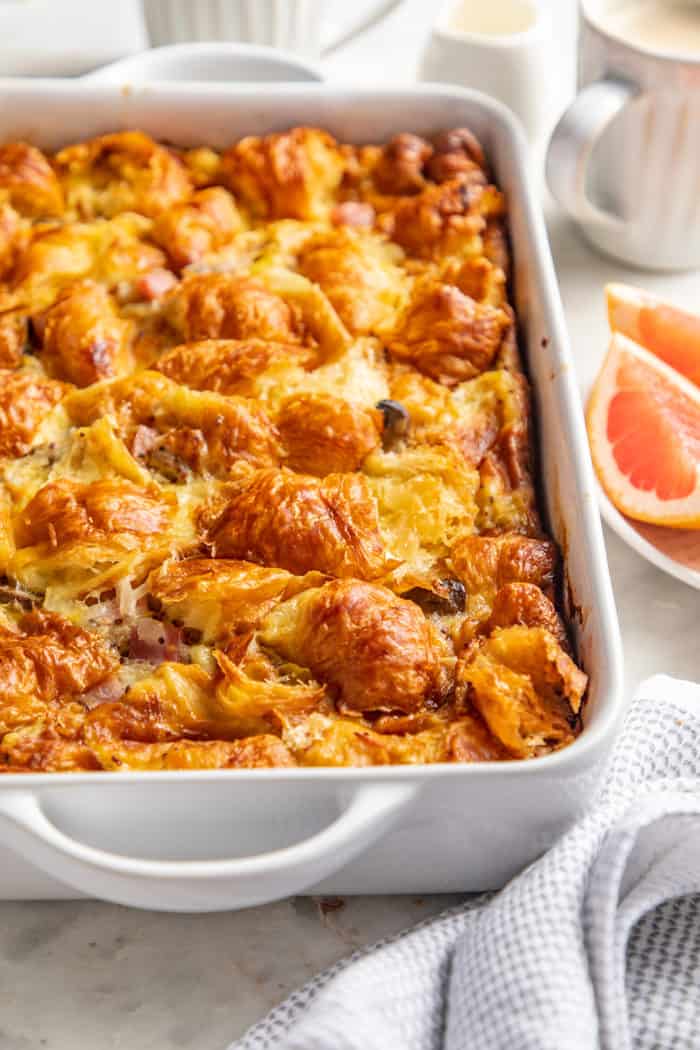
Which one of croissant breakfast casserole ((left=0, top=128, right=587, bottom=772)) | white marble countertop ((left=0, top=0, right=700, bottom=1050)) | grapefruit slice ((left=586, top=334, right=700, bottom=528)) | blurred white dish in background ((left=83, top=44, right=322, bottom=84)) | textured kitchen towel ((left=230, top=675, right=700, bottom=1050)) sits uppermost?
blurred white dish in background ((left=83, top=44, right=322, bottom=84))

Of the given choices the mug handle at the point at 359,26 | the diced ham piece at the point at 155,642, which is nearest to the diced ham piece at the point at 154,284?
the diced ham piece at the point at 155,642

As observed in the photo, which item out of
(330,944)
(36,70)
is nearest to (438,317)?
(330,944)

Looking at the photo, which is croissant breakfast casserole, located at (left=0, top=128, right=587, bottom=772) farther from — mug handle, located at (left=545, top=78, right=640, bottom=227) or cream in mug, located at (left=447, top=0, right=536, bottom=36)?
cream in mug, located at (left=447, top=0, right=536, bottom=36)

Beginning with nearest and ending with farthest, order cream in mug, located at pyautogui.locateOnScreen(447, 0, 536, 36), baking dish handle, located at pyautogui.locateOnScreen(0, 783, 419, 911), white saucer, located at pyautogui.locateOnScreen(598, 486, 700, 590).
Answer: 1. baking dish handle, located at pyautogui.locateOnScreen(0, 783, 419, 911)
2. white saucer, located at pyautogui.locateOnScreen(598, 486, 700, 590)
3. cream in mug, located at pyautogui.locateOnScreen(447, 0, 536, 36)

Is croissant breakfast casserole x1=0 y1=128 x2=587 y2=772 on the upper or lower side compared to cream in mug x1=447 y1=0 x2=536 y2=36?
lower

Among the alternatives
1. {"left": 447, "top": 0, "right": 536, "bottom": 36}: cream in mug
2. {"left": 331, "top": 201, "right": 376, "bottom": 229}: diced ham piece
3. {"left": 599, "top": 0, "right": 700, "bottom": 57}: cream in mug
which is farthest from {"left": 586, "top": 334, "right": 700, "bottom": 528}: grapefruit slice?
{"left": 447, "top": 0, "right": 536, "bottom": 36}: cream in mug

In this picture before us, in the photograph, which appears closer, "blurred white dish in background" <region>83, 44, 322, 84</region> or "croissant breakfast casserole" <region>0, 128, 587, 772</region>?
"croissant breakfast casserole" <region>0, 128, 587, 772</region>

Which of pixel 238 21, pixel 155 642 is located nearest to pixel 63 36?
pixel 238 21
